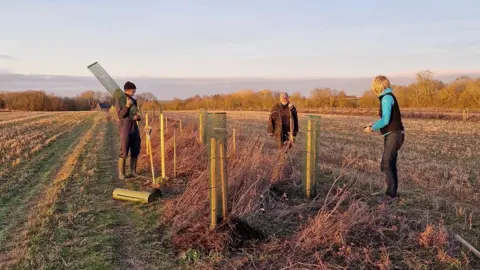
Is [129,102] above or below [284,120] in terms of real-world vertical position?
above

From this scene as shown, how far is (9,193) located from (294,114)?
557 centimetres

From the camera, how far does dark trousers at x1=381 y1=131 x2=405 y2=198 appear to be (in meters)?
5.97

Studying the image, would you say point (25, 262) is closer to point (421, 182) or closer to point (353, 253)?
point (353, 253)

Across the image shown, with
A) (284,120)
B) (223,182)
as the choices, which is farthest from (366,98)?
(223,182)

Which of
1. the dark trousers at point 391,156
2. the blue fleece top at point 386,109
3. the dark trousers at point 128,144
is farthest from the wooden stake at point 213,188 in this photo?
the dark trousers at point 128,144

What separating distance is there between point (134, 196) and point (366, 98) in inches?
2377

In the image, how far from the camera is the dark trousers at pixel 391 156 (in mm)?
5969

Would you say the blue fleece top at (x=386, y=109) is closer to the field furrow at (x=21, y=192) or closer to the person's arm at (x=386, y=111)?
the person's arm at (x=386, y=111)

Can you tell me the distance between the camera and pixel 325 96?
69.2m

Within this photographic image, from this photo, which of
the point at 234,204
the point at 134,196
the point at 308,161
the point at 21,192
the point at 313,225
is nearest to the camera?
the point at 313,225

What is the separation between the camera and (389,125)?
5957 mm

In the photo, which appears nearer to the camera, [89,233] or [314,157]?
[89,233]

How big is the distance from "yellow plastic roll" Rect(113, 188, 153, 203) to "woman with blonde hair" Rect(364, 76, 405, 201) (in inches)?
141

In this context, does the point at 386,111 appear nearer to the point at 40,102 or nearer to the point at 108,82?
the point at 108,82
